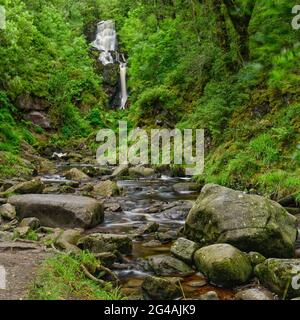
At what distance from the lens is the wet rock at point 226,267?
6887 mm

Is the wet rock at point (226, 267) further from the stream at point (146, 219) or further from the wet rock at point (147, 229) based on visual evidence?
the wet rock at point (147, 229)

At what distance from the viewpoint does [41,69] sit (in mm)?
33375

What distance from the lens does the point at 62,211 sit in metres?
10.3

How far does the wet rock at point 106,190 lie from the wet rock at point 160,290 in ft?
26.3

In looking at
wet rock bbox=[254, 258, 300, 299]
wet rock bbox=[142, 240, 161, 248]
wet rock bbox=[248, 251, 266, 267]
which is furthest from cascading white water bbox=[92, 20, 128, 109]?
wet rock bbox=[254, 258, 300, 299]

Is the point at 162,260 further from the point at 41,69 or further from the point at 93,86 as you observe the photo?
the point at 93,86

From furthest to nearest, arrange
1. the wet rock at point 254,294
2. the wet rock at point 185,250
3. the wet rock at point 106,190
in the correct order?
1. the wet rock at point 106,190
2. the wet rock at point 185,250
3. the wet rock at point 254,294

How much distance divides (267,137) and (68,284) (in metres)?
10.3

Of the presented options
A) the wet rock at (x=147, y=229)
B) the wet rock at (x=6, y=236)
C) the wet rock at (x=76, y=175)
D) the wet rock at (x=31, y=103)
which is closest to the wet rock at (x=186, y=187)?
the wet rock at (x=76, y=175)

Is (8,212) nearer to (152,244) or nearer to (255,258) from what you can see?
(152,244)

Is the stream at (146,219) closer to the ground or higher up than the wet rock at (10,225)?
closer to the ground

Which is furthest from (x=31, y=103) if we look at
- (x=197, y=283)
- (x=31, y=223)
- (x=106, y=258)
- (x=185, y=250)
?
(x=197, y=283)

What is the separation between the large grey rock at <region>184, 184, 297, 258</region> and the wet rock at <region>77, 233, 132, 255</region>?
4.51 ft

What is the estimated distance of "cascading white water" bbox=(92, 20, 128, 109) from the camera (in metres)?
40.9
